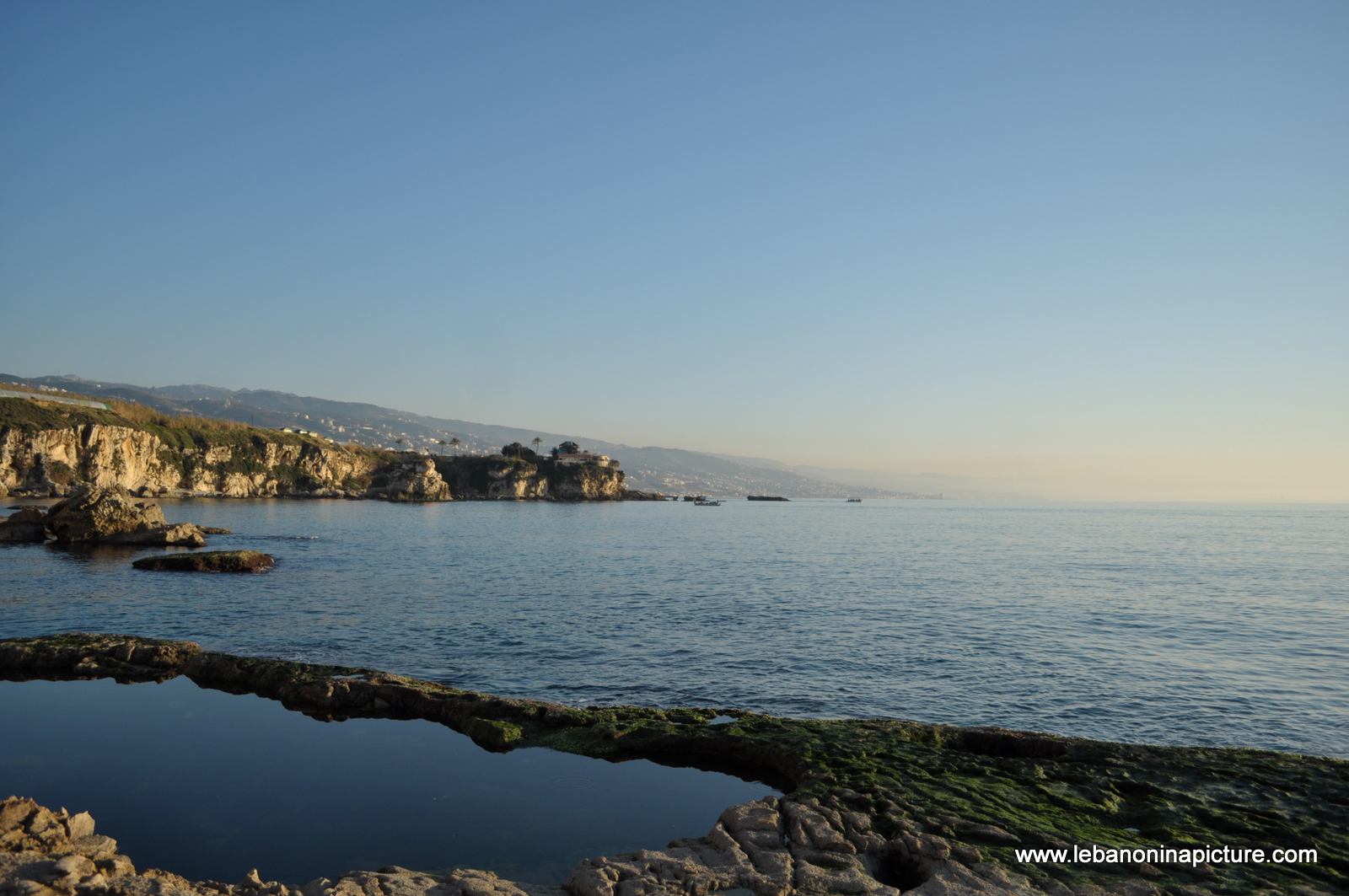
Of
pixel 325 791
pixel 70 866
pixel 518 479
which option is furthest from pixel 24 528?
pixel 518 479

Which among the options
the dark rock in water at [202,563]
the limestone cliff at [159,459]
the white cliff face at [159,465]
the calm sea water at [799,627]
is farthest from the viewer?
the limestone cliff at [159,459]

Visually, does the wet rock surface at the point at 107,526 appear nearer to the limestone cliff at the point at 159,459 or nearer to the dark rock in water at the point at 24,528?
the dark rock in water at the point at 24,528

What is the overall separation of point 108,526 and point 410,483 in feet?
340

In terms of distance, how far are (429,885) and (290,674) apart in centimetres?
988

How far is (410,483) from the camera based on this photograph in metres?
143

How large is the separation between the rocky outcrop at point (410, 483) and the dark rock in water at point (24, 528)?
99.5 metres

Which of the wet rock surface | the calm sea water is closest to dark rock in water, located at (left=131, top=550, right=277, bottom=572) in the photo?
the calm sea water

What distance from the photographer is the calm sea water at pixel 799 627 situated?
15.9 m

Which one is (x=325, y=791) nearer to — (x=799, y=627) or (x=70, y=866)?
(x=70, y=866)

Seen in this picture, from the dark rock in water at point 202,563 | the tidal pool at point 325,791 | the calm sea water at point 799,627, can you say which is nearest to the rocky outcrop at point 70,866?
the tidal pool at point 325,791

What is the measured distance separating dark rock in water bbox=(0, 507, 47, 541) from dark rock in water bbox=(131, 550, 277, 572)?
14113mm

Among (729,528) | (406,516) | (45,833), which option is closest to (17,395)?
(406,516)

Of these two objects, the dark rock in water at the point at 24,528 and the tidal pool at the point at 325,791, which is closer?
the tidal pool at the point at 325,791

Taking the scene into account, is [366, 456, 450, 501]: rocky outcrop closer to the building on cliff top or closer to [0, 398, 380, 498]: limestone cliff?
[0, 398, 380, 498]: limestone cliff
